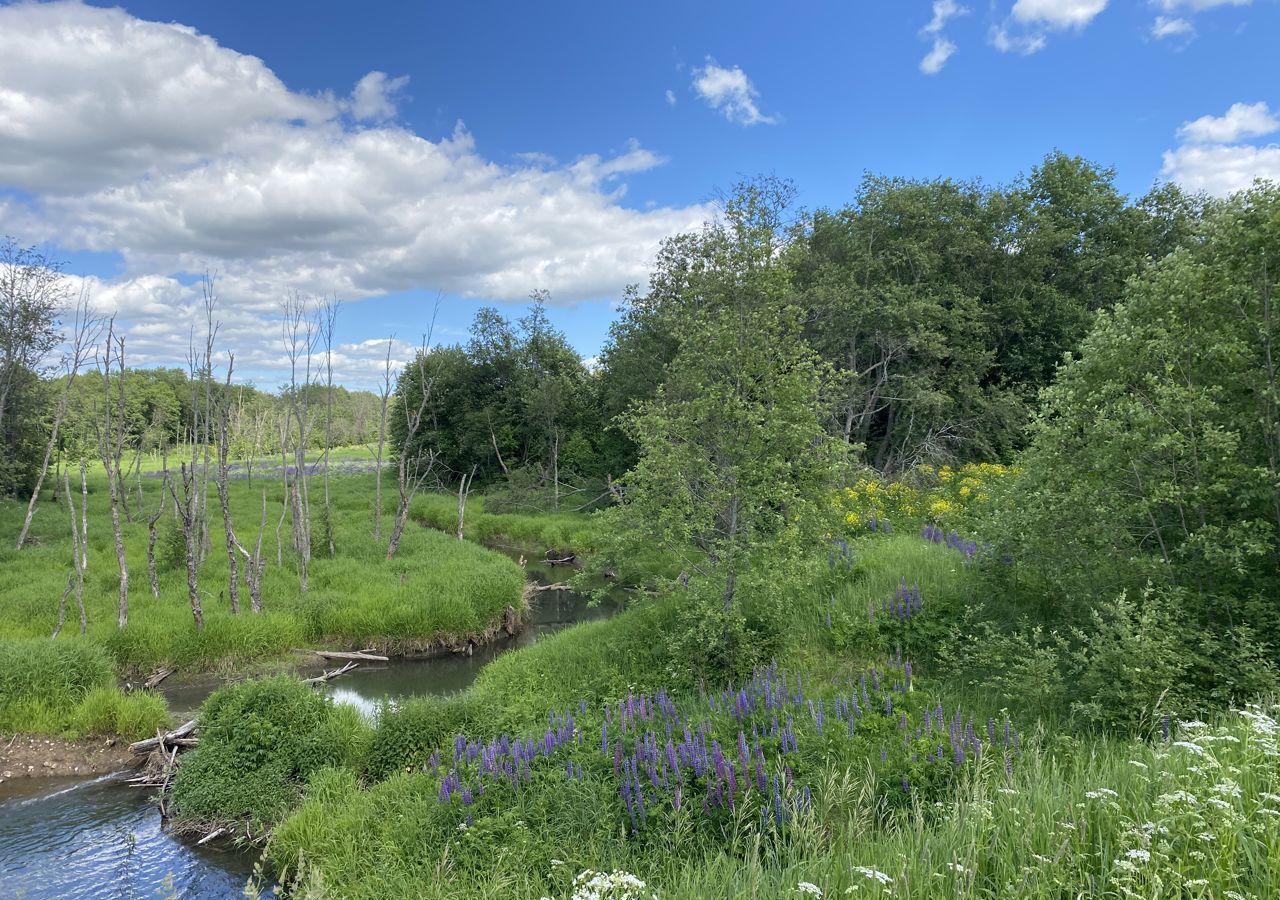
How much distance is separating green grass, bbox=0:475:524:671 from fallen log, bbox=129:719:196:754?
355cm

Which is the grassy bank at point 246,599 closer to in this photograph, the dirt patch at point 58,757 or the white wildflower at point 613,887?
the dirt patch at point 58,757

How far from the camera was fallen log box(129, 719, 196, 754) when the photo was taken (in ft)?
32.1

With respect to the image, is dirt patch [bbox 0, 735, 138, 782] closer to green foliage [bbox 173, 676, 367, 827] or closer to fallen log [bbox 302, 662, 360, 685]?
green foliage [bbox 173, 676, 367, 827]

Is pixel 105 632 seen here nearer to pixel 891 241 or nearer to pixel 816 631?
pixel 816 631

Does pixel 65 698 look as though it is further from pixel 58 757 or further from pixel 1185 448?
pixel 1185 448

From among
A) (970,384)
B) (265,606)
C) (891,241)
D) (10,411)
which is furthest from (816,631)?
(10,411)

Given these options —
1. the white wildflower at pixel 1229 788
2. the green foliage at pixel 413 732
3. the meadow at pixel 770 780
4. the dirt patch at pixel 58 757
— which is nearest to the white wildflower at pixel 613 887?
the meadow at pixel 770 780

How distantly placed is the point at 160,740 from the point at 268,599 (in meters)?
6.70

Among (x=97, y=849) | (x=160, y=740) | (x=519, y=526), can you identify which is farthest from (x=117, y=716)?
(x=519, y=526)

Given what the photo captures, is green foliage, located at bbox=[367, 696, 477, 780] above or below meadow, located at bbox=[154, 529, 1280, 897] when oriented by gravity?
below

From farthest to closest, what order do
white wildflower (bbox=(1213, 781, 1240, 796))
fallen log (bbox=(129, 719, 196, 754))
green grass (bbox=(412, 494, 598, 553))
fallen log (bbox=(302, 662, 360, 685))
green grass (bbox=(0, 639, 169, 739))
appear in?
1. green grass (bbox=(412, 494, 598, 553))
2. fallen log (bbox=(302, 662, 360, 685))
3. green grass (bbox=(0, 639, 169, 739))
4. fallen log (bbox=(129, 719, 196, 754))
5. white wildflower (bbox=(1213, 781, 1240, 796))

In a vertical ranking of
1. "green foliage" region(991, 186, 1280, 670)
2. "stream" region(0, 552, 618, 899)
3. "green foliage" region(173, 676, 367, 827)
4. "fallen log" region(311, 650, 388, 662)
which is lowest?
"stream" region(0, 552, 618, 899)

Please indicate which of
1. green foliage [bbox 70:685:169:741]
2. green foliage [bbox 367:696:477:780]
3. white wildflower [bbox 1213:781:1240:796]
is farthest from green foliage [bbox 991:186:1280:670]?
green foliage [bbox 70:685:169:741]

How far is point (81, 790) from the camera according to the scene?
9.20 metres
